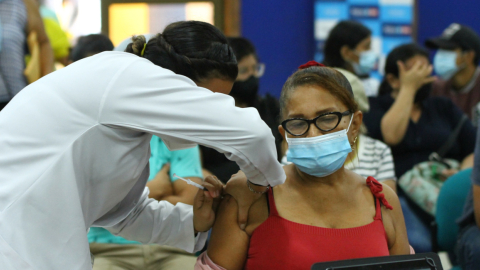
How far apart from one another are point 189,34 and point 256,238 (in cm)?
73

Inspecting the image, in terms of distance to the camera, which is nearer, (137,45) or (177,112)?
(177,112)

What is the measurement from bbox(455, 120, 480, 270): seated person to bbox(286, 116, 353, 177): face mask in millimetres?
910

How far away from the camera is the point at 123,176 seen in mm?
1454

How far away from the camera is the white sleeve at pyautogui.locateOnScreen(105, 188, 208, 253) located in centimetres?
177

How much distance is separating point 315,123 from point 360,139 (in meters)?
1.18

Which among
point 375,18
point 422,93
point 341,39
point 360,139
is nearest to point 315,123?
point 360,139

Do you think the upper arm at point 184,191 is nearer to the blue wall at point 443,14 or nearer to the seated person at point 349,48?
the seated person at point 349,48

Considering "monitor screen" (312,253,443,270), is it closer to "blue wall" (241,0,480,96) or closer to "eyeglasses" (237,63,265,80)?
"eyeglasses" (237,63,265,80)

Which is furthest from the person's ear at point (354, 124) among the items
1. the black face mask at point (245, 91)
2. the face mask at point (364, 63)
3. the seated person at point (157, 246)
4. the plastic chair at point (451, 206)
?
the face mask at point (364, 63)

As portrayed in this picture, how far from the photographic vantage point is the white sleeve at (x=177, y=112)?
129 cm

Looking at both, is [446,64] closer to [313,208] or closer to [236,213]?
[313,208]

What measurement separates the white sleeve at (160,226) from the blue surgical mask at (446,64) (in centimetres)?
363

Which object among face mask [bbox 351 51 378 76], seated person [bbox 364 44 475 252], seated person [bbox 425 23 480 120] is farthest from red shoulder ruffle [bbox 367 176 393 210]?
seated person [bbox 425 23 480 120]

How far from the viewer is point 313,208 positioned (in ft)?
5.99
